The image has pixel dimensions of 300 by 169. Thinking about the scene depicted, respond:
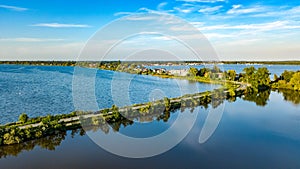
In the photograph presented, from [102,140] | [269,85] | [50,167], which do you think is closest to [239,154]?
[102,140]

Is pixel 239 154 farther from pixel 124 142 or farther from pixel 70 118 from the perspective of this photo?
pixel 70 118

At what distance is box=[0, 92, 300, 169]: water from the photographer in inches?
214

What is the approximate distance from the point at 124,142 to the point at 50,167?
195 cm

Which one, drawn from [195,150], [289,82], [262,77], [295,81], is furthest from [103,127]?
[289,82]

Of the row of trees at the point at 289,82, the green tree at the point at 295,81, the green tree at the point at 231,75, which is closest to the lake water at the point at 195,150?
the green tree at the point at 295,81

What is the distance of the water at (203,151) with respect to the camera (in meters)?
5.44

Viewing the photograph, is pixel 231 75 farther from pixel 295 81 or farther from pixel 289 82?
pixel 295 81

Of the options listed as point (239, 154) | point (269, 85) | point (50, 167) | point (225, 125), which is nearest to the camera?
point (50, 167)

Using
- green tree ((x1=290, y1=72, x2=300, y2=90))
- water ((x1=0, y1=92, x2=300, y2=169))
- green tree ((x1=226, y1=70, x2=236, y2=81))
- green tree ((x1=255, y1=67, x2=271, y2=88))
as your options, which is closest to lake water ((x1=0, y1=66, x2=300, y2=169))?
water ((x1=0, y1=92, x2=300, y2=169))

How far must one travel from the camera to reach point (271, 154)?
6000mm

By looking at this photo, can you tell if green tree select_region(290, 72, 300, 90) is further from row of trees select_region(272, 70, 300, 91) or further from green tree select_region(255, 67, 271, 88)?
green tree select_region(255, 67, 271, 88)

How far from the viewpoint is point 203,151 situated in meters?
6.11

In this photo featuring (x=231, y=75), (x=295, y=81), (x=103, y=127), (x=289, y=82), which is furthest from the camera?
(x=231, y=75)

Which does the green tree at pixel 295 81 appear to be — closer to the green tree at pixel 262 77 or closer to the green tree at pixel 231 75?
the green tree at pixel 262 77
